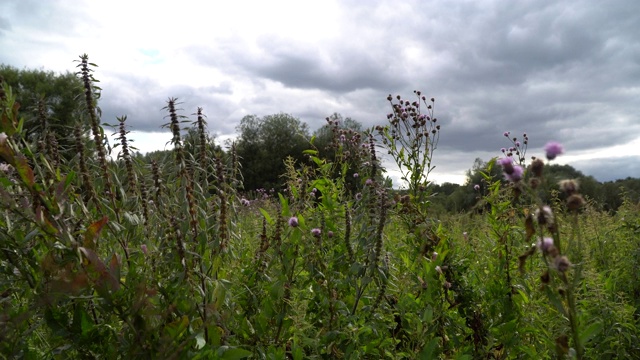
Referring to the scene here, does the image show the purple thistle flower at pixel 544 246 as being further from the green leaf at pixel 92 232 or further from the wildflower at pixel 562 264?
the green leaf at pixel 92 232

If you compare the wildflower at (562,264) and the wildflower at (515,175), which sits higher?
the wildflower at (515,175)

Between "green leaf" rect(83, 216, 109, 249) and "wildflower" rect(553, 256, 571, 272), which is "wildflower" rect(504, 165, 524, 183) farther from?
"green leaf" rect(83, 216, 109, 249)

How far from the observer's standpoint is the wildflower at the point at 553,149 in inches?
60.1

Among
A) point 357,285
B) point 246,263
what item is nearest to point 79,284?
point 357,285

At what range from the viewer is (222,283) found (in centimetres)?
199

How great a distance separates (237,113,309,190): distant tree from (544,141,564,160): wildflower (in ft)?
78.0

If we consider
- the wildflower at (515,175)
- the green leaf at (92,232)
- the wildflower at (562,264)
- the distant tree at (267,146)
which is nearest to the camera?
the wildflower at (562,264)

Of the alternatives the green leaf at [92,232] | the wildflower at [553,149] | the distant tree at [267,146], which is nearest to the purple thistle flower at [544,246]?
the wildflower at [553,149]

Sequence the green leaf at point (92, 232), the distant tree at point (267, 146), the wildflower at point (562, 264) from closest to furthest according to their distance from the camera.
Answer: the wildflower at point (562, 264)
the green leaf at point (92, 232)
the distant tree at point (267, 146)

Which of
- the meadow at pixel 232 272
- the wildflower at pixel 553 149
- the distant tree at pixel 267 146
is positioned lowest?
the meadow at pixel 232 272

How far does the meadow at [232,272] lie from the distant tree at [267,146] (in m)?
22.5

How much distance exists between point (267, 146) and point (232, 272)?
87.0 feet

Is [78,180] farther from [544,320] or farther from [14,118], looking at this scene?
[544,320]

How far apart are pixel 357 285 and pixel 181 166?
1.04 meters
